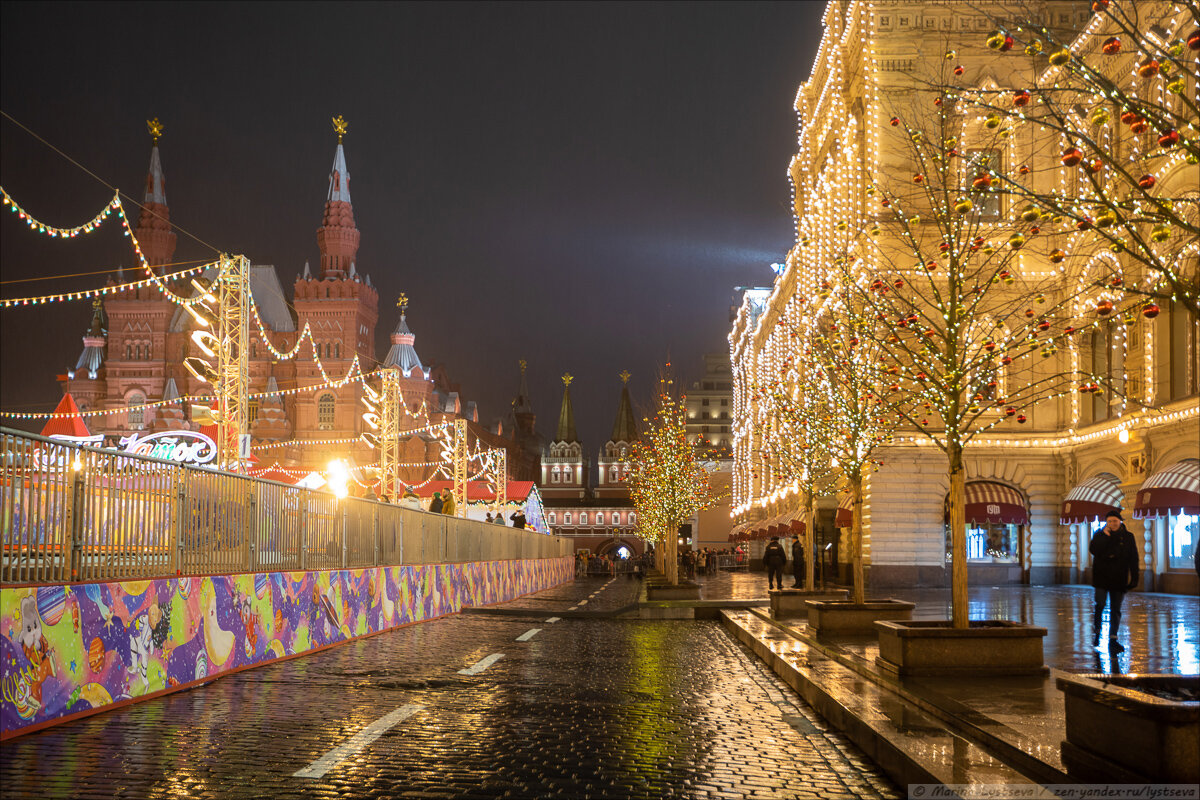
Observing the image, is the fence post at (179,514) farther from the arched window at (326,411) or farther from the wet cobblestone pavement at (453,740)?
the arched window at (326,411)

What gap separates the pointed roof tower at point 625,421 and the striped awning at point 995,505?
124 metres

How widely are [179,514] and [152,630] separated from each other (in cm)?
140

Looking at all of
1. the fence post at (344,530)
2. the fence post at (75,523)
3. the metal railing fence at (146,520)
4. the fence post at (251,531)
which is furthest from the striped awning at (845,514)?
the fence post at (75,523)

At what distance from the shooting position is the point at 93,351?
109938 mm

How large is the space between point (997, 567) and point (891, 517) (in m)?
4.64

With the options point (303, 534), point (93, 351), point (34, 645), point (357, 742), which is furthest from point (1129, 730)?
point (93, 351)

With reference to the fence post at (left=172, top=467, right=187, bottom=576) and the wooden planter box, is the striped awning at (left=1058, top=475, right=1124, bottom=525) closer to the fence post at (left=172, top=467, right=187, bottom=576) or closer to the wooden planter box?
the fence post at (left=172, top=467, right=187, bottom=576)

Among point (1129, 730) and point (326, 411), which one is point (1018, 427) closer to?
point (1129, 730)

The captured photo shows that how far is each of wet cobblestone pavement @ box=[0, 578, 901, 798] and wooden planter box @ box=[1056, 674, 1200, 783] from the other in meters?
1.11

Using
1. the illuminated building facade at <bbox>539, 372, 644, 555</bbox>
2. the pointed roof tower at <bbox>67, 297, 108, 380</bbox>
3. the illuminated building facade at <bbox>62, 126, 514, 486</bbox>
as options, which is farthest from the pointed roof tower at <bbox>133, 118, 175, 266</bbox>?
the illuminated building facade at <bbox>539, 372, 644, 555</bbox>

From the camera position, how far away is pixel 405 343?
112562mm

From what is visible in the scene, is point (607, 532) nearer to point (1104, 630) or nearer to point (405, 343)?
point (405, 343)

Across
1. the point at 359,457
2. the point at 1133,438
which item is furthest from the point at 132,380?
the point at 1133,438

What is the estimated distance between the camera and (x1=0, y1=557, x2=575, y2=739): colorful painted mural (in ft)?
24.7
